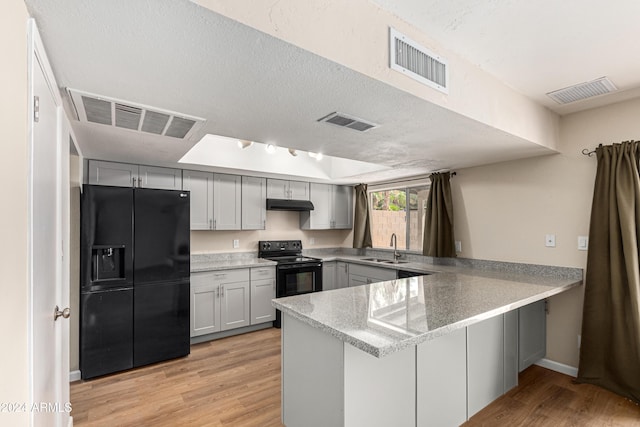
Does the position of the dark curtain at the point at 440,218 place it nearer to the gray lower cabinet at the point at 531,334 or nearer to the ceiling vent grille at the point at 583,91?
the gray lower cabinet at the point at 531,334

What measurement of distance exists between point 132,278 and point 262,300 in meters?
1.65

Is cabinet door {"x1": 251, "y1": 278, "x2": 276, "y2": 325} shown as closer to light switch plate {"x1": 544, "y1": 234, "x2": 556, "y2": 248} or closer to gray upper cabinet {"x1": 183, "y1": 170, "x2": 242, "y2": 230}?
gray upper cabinet {"x1": 183, "y1": 170, "x2": 242, "y2": 230}

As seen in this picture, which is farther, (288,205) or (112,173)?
(288,205)

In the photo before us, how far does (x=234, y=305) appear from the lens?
392 centimetres

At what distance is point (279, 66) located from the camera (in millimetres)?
1320

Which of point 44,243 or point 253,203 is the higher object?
point 253,203

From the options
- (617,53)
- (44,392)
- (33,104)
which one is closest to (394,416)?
(44,392)

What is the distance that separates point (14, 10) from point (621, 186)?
3680 mm

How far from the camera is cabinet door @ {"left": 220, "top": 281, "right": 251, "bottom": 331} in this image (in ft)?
12.6

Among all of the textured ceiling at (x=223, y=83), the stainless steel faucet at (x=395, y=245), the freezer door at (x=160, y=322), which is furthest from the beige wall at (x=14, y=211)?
the stainless steel faucet at (x=395, y=245)

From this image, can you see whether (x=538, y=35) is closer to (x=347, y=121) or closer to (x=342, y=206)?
(x=347, y=121)

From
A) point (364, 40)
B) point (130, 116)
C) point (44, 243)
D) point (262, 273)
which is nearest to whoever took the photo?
point (44, 243)

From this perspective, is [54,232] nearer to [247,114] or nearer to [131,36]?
[131,36]

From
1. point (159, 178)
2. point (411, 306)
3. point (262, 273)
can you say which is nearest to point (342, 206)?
point (262, 273)
